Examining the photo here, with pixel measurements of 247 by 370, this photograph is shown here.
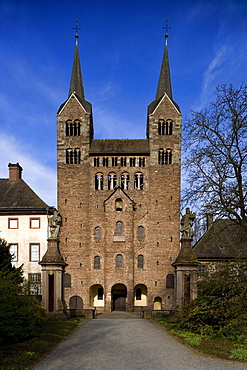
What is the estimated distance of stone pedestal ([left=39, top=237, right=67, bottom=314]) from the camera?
20.8 meters

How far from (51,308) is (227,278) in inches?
446

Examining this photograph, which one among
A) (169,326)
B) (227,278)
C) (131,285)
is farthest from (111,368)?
(131,285)

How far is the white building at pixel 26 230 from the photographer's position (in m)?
36.1

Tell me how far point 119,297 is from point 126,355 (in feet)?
99.9

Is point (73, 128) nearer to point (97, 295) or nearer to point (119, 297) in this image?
point (97, 295)

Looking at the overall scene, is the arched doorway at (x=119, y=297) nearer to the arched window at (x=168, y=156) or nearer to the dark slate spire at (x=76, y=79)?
the arched window at (x=168, y=156)

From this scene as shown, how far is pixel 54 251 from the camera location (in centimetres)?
2148

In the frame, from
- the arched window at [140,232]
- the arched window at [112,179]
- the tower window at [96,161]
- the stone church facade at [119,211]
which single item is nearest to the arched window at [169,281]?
the stone church facade at [119,211]

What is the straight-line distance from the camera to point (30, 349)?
11.1 meters

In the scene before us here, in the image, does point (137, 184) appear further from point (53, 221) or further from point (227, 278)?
point (227, 278)

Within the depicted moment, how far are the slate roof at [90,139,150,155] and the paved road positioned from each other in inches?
1093

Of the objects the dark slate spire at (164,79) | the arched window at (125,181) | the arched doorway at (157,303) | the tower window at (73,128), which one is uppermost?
the dark slate spire at (164,79)

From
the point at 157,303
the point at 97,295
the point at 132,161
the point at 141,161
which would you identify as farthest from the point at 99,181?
the point at 157,303

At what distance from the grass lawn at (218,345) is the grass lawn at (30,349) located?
187 inches
